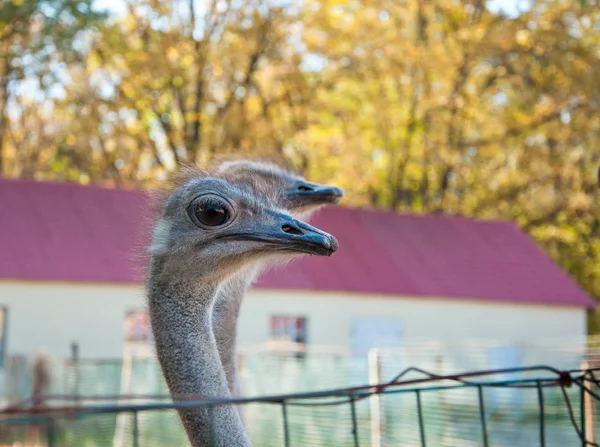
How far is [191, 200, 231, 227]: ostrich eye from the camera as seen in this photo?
9.77 feet

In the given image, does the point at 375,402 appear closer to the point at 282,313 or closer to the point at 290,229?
the point at 290,229

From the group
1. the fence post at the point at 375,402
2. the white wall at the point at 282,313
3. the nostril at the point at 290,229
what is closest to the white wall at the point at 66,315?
the white wall at the point at 282,313

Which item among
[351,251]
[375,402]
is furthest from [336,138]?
[375,402]

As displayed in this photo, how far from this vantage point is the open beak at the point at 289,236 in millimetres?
2809

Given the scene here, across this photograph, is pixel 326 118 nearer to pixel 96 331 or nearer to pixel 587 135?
pixel 587 135

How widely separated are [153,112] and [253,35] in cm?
353

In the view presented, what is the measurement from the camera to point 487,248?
2527 cm

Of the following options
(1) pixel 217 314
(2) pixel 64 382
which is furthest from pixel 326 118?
(1) pixel 217 314

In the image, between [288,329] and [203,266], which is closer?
[203,266]

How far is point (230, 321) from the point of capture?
3.61 meters

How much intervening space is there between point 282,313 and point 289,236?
18.1 meters

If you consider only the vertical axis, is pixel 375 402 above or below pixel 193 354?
below

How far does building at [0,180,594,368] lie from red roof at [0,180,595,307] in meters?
0.03

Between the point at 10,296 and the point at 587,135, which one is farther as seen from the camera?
the point at 587,135
